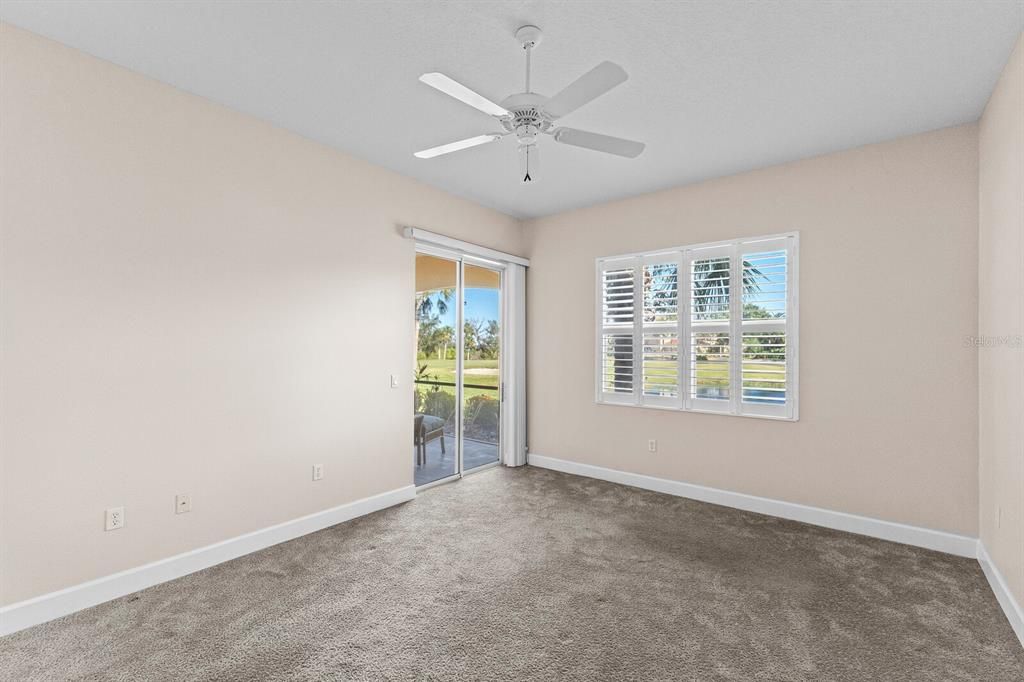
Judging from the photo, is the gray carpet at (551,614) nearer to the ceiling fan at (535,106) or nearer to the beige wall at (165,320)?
the beige wall at (165,320)

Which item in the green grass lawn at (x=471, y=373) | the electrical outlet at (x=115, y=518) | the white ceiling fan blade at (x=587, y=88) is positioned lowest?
the electrical outlet at (x=115, y=518)

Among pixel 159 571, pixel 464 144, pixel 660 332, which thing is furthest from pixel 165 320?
pixel 660 332

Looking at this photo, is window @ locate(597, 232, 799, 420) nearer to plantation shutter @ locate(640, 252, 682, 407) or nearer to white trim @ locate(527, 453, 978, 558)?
plantation shutter @ locate(640, 252, 682, 407)

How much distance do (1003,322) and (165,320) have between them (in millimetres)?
4503

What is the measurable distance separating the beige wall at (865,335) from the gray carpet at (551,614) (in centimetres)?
44

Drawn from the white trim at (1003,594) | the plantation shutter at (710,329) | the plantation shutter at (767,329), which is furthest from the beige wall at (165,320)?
the white trim at (1003,594)

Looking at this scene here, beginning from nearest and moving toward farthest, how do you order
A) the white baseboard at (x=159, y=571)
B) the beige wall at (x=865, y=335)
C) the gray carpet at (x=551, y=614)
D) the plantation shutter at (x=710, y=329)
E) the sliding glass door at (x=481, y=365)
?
the gray carpet at (x=551, y=614)
the white baseboard at (x=159, y=571)
the beige wall at (x=865, y=335)
the plantation shutter at (x=710, y=329)
the sliding glass door at (x=481, y=365)

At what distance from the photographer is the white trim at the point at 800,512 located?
10.6ft

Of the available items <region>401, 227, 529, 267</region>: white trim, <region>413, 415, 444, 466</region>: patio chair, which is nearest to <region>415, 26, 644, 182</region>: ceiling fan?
<region>401, 227, 529, 267</region>: white trim

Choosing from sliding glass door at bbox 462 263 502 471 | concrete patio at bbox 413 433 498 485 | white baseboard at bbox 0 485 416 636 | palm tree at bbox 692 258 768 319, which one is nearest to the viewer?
white baseboard at bbox 0 485 416 636

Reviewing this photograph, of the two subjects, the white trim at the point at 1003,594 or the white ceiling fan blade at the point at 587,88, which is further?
the white trim at the point at 1003,594

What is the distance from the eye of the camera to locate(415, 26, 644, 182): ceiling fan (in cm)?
196

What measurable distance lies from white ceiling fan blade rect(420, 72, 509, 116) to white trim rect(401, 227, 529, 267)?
Result: 6.84 feet

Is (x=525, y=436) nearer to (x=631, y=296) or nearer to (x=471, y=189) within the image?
(x=631, y=296)
